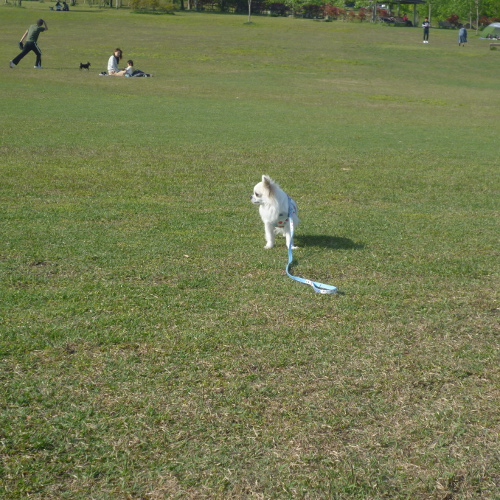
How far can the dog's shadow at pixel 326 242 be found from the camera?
7.33 m

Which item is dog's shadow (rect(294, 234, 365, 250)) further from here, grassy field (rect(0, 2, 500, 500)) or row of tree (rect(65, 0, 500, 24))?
row of tree (rect(65, 0, 500, 24))

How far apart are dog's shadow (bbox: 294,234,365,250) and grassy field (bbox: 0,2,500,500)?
51 mm

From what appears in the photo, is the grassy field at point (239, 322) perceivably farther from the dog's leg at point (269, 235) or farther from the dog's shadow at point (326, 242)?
the dog's leg at point (269, 235)

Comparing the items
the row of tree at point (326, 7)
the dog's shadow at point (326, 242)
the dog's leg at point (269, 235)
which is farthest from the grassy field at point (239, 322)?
the row of tree at point (326, 7)

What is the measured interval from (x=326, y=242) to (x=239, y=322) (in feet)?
8.75

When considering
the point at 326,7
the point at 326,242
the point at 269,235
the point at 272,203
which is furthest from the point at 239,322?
Answer: the point at 326,7

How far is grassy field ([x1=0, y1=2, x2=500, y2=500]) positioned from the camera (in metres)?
3.39

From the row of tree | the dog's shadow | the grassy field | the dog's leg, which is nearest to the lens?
the grassy field

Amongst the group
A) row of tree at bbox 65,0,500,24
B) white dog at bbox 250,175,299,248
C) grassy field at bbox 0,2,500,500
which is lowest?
grassy field at bbox 0,2,500,500

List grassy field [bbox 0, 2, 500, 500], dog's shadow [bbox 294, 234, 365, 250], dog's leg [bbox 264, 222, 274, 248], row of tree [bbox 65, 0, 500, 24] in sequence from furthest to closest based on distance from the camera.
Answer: row of tree [bbox 65, 0, 500, 24]
dog's shadow [bbox 294, 234, 365, 250]
dog's leg [bbox 264, 222, 274, 248]
grassy field [bbox 0, 2, 500, 500]

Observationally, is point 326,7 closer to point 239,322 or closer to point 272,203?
point 272,203

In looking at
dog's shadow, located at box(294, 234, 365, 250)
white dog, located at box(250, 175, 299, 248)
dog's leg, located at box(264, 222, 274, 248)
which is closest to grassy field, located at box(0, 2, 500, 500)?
dog's shadow, located at box(294, 234, 365, 250)

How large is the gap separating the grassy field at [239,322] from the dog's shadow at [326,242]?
0.05 metres

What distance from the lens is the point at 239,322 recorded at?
201 inches
